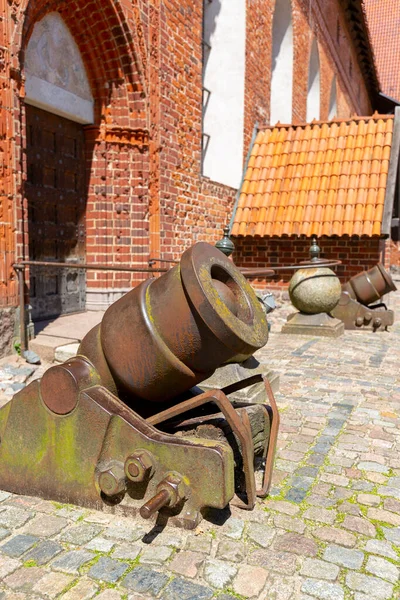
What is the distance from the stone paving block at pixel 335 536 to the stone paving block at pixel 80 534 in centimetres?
103

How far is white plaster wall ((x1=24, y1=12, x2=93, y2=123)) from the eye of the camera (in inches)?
250

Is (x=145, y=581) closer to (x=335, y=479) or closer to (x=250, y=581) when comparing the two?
(x=250, y=581)

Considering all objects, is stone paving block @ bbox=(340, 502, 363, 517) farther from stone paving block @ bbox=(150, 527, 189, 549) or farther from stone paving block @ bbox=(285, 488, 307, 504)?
stone paving block @ bbox=(150, 527, 189, 549)

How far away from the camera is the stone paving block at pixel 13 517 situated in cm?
260

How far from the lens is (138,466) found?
246cm

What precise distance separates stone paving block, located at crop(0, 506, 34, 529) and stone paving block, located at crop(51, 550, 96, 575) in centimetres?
39

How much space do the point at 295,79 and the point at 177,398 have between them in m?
14.0

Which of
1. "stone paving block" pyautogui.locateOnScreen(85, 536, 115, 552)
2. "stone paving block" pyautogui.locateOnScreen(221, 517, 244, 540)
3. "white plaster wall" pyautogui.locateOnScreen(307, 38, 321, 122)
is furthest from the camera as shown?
"white plaster wall" pyautogui.locateOnScreen(307, 38, 321, 122)

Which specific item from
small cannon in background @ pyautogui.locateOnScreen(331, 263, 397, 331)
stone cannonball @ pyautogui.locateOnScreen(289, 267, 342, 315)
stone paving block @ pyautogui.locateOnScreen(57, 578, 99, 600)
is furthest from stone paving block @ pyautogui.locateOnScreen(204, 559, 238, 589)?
small cannon in background @ pyautogui.locateOnScreen(331, 263, 397, 331)

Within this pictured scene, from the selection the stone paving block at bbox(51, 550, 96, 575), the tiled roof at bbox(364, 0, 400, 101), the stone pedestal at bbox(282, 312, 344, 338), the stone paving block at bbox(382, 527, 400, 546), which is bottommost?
the stone pedestal at bbox(282, 312, 344, 338)

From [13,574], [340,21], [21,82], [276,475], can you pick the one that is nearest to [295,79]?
[340,21]

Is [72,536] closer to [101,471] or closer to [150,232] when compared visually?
[101,471]

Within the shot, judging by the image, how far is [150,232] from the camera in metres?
8.06

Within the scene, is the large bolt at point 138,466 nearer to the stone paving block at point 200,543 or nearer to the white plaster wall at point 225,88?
the stone paving block at point 200,543
